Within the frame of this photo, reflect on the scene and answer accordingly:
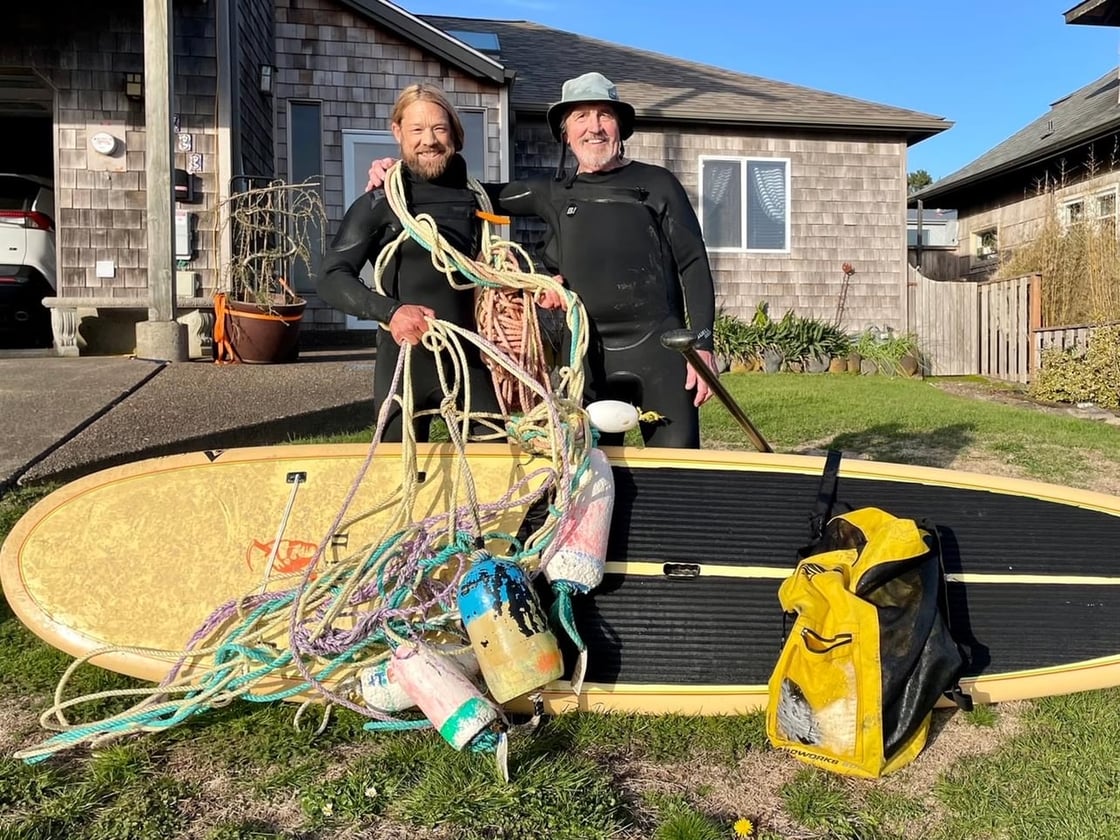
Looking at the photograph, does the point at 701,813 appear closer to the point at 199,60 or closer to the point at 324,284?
the point at 324,284

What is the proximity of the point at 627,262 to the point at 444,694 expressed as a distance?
1474 mm

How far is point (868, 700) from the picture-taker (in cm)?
193

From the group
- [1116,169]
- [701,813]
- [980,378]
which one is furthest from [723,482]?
[1116,169]

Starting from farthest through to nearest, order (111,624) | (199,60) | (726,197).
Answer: (726,197)
(199,60)
(111,624)

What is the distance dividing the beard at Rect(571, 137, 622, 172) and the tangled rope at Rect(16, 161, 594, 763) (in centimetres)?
61

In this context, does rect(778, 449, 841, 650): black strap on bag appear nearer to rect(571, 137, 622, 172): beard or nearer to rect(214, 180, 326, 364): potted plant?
rect(571, 137, 622, 172): beard

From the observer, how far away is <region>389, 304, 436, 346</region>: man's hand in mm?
2410

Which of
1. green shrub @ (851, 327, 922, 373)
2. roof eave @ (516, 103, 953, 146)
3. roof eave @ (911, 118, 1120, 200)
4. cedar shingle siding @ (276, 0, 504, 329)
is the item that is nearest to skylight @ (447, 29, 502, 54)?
roof eave @ (516, 103, 953, 146)

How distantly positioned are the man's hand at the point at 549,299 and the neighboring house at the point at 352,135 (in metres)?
4.70

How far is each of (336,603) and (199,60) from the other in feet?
23.0

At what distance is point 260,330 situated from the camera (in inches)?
250

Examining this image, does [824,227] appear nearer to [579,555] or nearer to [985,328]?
[985,328]

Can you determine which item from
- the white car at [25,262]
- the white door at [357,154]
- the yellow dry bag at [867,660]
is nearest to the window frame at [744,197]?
the white door at [357,154]

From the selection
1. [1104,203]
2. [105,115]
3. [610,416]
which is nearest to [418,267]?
[610,416]
